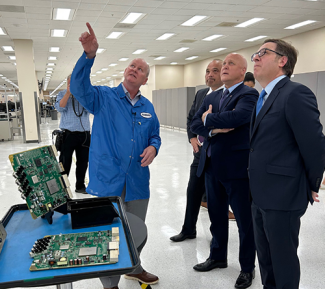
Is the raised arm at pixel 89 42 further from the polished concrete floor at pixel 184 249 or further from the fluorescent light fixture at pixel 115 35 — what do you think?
the fluorescent light fixture at pixel 115 35

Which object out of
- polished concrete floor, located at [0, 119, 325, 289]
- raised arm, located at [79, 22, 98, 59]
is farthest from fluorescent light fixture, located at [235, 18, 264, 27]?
raised arm, located at [79, 22, 98, 59]

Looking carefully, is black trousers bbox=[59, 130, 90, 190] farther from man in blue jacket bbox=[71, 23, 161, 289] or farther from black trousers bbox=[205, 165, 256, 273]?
black trousers bbox=[205, 165, 256, 273]

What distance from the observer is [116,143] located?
191 cm

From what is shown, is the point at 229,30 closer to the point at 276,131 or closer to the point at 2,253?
the point at 276,131

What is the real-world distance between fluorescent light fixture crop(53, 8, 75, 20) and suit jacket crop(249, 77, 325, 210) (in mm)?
7503

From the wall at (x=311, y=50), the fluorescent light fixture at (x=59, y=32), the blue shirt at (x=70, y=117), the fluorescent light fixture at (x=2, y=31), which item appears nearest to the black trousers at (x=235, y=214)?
the blue shirt at (x=70, y=117)

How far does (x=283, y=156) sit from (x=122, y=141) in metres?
1.00

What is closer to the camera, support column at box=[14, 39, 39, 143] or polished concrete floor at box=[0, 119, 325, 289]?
polished concrete floor at box=[0, 119, 325, 289]

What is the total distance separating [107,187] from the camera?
1.88 metres

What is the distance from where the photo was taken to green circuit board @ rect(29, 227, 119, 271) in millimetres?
923

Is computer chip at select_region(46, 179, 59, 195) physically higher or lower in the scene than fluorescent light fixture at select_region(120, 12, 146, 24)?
lower

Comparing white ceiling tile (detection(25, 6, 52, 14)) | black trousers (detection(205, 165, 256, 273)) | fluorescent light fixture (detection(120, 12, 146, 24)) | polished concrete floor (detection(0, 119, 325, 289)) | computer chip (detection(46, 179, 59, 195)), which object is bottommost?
polished concrete floor (detection(0, 119, 325, 289))

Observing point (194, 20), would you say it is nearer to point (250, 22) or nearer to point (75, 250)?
point (250, 22)

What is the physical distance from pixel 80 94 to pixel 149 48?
40.3 feet
